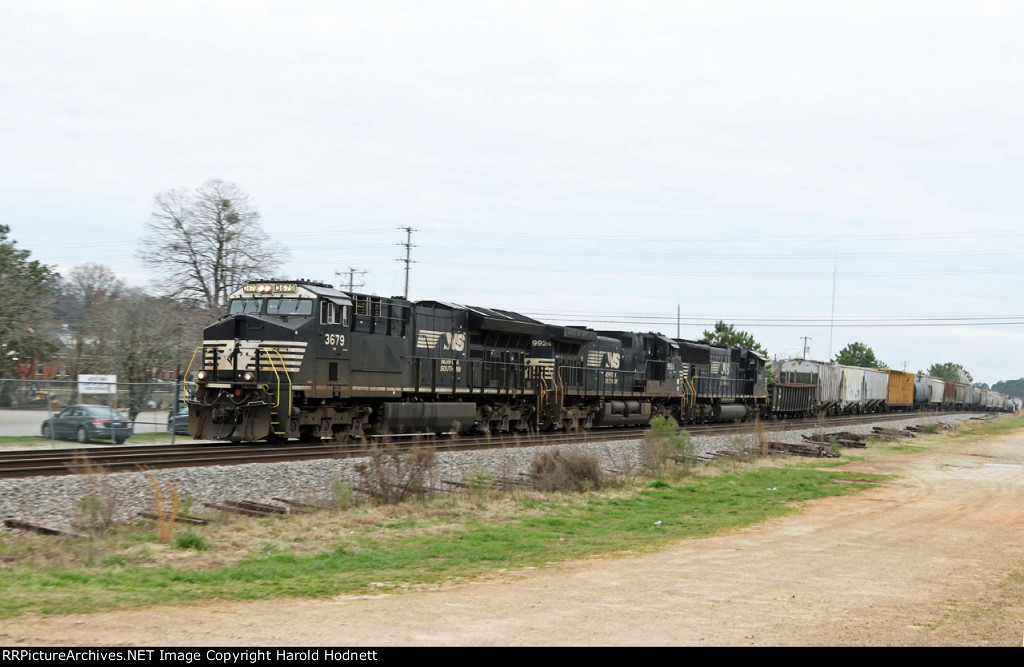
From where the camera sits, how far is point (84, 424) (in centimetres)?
2294

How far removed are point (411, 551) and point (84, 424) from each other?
15088mm

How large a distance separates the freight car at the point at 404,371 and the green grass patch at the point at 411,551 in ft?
24.1

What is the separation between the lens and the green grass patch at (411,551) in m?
8.48

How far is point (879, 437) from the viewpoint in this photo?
37625mm

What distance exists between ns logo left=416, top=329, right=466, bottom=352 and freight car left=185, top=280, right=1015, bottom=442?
3 cm

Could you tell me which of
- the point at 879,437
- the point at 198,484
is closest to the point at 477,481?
the point at 198,484

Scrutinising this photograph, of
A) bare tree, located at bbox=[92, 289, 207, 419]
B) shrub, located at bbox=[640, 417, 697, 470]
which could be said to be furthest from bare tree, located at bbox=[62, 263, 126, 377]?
shrub, located at bbox=[640, 417, 697, 470]

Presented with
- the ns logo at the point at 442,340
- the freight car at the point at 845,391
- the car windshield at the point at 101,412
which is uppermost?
the ns logo at the point at 442,340

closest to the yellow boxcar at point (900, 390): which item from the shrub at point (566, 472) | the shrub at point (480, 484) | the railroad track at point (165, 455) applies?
the railroad track at point (165, 455)

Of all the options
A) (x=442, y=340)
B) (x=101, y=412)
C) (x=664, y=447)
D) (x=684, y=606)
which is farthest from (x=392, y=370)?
(x=684, y=606)

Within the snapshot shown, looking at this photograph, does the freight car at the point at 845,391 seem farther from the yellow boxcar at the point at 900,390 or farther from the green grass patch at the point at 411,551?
the green grass patch at the point at 411,551
